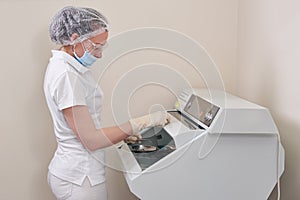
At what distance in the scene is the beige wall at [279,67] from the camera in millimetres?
1423

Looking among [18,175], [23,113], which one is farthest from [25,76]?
[18,175]

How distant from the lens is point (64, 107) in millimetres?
1341

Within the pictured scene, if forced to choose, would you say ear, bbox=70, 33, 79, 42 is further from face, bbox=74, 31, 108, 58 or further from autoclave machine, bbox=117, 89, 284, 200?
autoclave machine, bbox=117, 89, 284, 200

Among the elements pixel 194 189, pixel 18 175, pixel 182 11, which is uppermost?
pixel 182 11

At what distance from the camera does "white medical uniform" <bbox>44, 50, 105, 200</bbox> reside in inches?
53.4

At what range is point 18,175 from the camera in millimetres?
1933

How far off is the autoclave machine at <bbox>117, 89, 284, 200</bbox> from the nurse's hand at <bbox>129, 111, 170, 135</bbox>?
0.11m

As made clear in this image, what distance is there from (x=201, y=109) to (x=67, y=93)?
0.55 meters

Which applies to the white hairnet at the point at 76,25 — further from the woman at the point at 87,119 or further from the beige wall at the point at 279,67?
the beige wall at the point at 279,67

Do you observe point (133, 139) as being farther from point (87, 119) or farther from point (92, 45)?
point (92, 45)

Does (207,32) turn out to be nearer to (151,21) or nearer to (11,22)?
(151,21)

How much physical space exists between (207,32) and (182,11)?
183 mm

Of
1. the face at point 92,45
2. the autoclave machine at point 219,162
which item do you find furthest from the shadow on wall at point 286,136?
the face at point 92,45

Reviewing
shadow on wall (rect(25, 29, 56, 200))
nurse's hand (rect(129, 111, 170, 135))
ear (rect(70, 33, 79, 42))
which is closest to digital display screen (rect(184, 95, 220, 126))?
nurse's hand (rect(129, 111, 170, 135))
